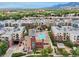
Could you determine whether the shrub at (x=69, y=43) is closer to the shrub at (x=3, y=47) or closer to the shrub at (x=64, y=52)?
the shrub at (x=64, y=52)

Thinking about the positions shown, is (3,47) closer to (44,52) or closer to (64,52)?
(44,52)

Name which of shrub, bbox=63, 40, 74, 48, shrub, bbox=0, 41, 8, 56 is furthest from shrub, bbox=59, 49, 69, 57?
shrub, bbox=0, 41, 8, 56

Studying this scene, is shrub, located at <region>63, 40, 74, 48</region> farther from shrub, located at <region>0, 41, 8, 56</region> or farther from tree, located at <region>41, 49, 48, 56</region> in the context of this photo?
shrub, located at <region>0, 41, 8, 56</region>

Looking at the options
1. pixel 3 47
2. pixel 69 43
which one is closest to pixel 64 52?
pixel 69 43

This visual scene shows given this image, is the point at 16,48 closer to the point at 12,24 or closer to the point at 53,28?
the point at 12,24

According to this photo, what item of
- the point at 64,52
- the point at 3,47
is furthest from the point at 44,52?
the point at 3,47

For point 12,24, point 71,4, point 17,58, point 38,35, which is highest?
point 71,4

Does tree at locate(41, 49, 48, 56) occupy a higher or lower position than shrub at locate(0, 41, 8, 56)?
lower

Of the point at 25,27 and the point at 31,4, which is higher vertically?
the point at 31,4

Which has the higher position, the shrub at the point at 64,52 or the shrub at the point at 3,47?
the shrub at the point at 3,47

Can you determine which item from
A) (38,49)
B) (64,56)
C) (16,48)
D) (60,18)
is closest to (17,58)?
(16,48)

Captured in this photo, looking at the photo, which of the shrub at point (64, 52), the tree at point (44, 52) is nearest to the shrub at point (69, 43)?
the shrub at point (64, 52)
